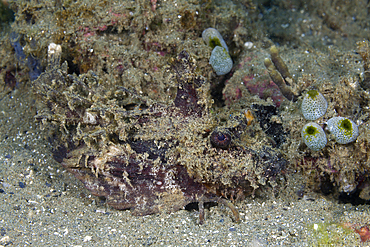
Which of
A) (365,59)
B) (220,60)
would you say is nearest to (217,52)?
(220,60)

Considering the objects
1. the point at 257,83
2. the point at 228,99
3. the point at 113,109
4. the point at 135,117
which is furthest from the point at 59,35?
the point at 257,83

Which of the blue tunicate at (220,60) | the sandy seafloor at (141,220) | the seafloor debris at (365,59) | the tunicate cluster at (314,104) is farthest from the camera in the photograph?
the blue tunicate at (220,60)

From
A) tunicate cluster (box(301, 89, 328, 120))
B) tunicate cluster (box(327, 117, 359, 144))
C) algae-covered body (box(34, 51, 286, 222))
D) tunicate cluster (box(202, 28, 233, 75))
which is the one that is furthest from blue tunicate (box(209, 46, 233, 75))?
tunicate cluster (box(327, 117, 359, 144))

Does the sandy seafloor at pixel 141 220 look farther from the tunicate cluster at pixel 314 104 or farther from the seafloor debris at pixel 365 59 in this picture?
the seafloor debris at pixel 365 59

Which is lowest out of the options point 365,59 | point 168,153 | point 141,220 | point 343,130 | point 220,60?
A: point 141,220

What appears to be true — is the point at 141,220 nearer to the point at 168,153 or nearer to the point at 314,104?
the point at 168,153

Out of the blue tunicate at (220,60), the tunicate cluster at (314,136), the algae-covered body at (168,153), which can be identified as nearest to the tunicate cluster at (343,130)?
the tunicate cluster at (314,136)

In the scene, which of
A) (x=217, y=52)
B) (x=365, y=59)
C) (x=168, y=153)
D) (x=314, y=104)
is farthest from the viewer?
(x=217, y=52)
